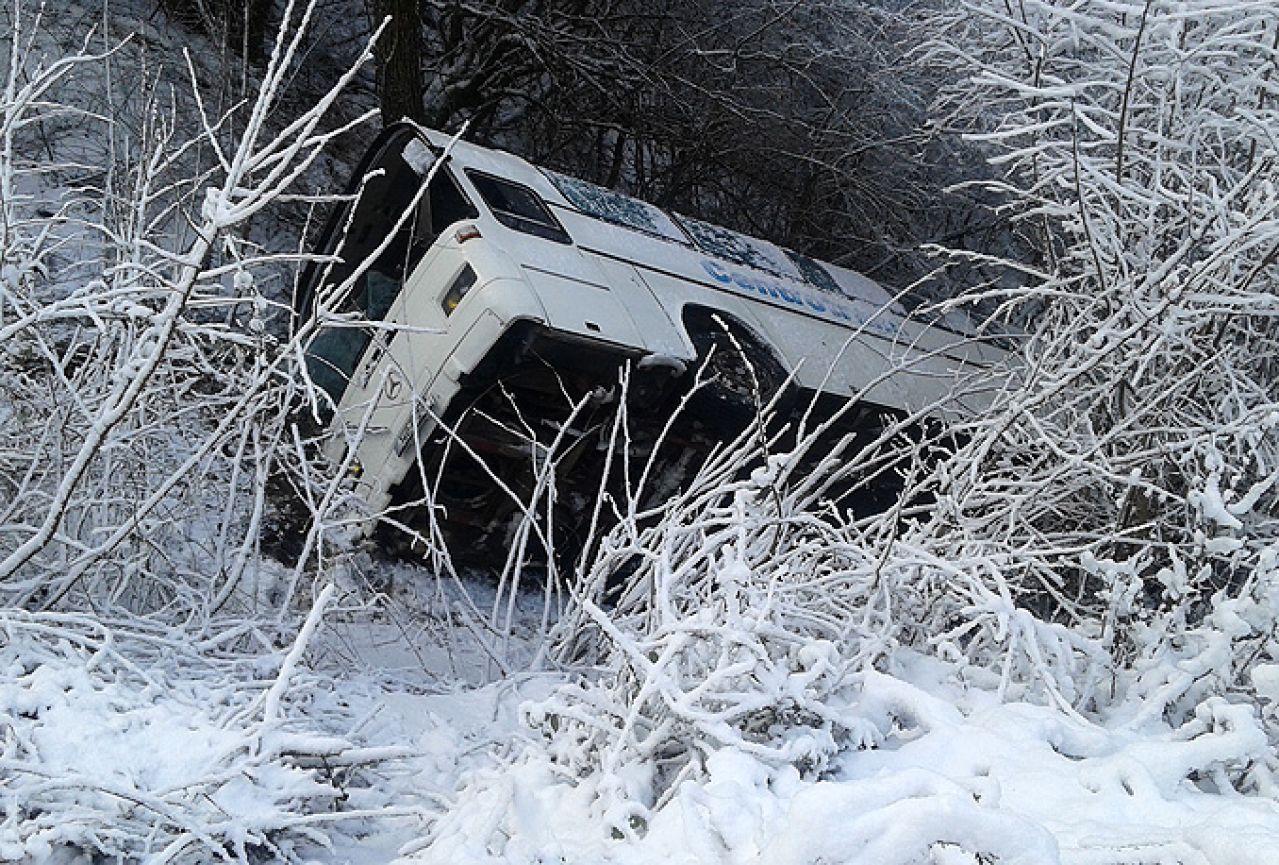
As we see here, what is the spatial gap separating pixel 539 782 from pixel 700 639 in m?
0.58

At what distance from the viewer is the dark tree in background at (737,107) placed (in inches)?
383

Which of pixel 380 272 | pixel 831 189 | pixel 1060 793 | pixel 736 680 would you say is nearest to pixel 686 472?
pixel 380 272

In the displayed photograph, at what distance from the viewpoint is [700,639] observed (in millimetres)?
2855

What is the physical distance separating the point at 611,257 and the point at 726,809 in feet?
14.1

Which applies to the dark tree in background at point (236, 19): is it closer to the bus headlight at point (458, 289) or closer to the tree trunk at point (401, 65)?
the tree trunk at point (401, 65)

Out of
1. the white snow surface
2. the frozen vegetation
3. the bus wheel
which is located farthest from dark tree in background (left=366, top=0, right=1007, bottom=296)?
the white snow surface

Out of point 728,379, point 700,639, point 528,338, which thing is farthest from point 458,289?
point 700,639

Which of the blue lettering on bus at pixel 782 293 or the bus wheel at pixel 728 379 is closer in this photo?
the bus wheel at pixel 728 379

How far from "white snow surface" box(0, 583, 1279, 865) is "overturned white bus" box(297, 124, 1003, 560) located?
1711mm

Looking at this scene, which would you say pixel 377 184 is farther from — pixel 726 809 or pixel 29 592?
pixel 726 809

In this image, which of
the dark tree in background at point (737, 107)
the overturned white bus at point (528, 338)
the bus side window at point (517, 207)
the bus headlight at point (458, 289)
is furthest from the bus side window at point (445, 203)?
the dark tree in background at point (737, 107)

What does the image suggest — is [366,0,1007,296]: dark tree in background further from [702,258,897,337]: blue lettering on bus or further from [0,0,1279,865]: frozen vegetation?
[0,0,1279,865]: frozen vegetation

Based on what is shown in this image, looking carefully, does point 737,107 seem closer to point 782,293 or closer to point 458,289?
point 782,293

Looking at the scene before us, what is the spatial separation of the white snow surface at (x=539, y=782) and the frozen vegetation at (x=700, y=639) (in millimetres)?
11
